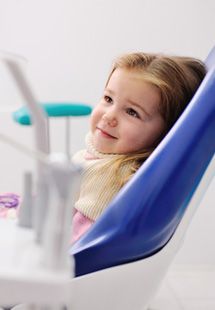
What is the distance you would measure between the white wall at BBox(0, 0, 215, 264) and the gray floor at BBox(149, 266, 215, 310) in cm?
62

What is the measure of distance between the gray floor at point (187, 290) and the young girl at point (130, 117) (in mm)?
757

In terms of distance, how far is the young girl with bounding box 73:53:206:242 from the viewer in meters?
0.82

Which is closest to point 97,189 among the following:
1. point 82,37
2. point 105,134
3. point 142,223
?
point 105,134

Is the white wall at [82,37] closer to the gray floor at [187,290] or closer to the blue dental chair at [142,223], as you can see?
the gray floor at [187,290]

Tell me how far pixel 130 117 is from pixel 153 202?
32cm

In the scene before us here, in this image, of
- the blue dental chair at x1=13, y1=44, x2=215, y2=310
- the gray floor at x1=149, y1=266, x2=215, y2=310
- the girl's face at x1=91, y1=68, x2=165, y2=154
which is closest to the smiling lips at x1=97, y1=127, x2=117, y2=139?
the girl's face at x1=91, y1=68, x2=165, y2=154

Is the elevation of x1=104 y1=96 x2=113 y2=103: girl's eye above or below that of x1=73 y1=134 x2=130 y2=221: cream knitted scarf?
above

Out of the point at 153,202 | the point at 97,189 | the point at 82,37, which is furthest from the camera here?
the point at 82,37

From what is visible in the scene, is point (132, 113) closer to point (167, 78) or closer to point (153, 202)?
point (167, 78)

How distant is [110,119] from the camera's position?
34.3 inches

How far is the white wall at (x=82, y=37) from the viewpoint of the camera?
1.50 meters

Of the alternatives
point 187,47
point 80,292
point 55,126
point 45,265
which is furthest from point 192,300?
point 45,265

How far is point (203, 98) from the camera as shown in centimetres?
64

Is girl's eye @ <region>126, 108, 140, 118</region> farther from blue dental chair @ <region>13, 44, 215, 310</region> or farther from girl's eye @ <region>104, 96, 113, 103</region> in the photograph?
blue dental chair @ <region>13, 44, 215, 310</region>
